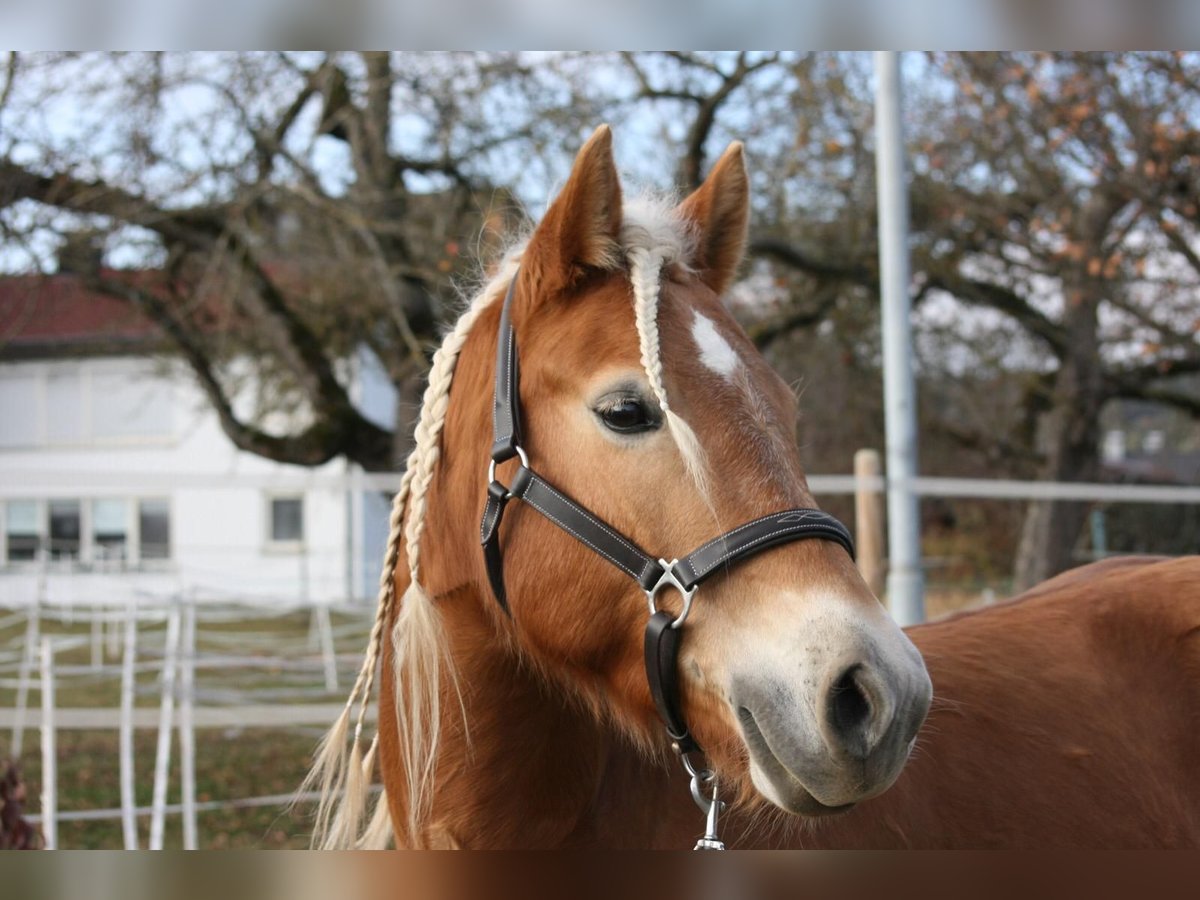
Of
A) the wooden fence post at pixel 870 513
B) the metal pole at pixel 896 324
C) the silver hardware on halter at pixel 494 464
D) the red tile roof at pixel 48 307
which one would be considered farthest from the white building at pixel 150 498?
the silver hardware on halter at pixel 494 464

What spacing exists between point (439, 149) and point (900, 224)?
4321 mm

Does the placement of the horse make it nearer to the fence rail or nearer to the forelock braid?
the forelock braid

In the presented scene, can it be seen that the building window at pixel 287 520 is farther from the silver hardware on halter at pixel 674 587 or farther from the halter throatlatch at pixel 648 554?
the silver hardware on halter at pixel 674 587

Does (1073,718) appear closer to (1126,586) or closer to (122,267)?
(1126,586)

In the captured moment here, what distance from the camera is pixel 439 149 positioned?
328 inches

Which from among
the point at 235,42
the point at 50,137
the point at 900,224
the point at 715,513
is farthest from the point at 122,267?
the point at 715,513

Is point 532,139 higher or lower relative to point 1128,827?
higher

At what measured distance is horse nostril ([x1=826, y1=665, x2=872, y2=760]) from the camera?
148cm

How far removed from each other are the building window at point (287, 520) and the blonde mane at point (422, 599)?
2028 centimetres

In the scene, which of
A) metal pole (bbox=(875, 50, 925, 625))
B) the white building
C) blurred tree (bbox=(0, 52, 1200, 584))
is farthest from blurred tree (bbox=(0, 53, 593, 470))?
the white building

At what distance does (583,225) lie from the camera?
1.90m

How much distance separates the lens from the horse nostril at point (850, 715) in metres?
1.48

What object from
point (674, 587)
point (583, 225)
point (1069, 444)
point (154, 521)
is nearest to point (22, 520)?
point (154, 521)

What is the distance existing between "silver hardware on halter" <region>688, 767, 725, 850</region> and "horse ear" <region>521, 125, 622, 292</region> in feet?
2.97
